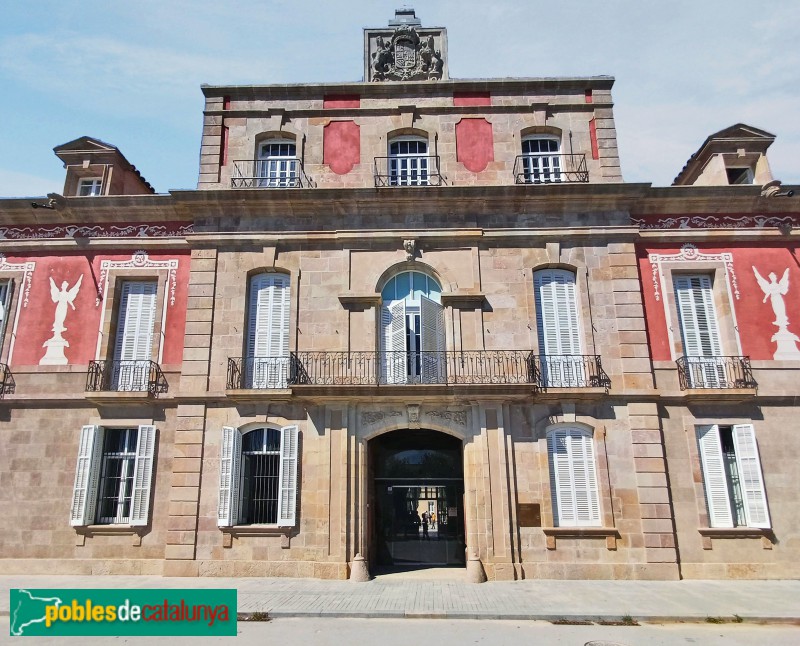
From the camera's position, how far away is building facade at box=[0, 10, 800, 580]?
14.1 meters

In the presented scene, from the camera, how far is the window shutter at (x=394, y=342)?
14930 millimetres

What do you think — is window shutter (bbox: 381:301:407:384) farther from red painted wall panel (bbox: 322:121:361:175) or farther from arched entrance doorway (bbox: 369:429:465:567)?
red painted wall panel (bbox: 322:121:361:175)

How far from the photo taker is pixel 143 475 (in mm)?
14766

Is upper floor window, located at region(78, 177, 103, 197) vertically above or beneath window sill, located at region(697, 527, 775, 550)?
above

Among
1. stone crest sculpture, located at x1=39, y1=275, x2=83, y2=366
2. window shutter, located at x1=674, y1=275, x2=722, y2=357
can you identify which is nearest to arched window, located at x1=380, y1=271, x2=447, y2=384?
window shutter, located at x1=674, y1=275, x2=722, y2=357

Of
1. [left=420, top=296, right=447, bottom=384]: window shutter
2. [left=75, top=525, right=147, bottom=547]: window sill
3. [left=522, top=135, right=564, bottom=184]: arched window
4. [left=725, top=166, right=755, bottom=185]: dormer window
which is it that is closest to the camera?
[left=75, top=525, right=147, bottom=547]: window sill

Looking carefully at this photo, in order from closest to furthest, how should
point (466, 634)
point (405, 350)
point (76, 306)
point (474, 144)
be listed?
point (466, 634) → point (405, 350) → point (76, 306) → point (474, 144)

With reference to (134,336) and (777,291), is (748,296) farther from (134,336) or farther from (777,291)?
(134,336)

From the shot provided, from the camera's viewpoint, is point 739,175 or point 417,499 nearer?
point 417,499

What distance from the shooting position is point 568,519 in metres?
14.2

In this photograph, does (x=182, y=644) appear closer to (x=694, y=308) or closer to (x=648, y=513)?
(x=648, y=513)

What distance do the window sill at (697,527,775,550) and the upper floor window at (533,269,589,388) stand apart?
4.43 meters

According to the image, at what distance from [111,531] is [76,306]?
612 cm

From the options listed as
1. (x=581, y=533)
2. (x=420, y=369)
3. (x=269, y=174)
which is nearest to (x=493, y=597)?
(x=581, y=533)
